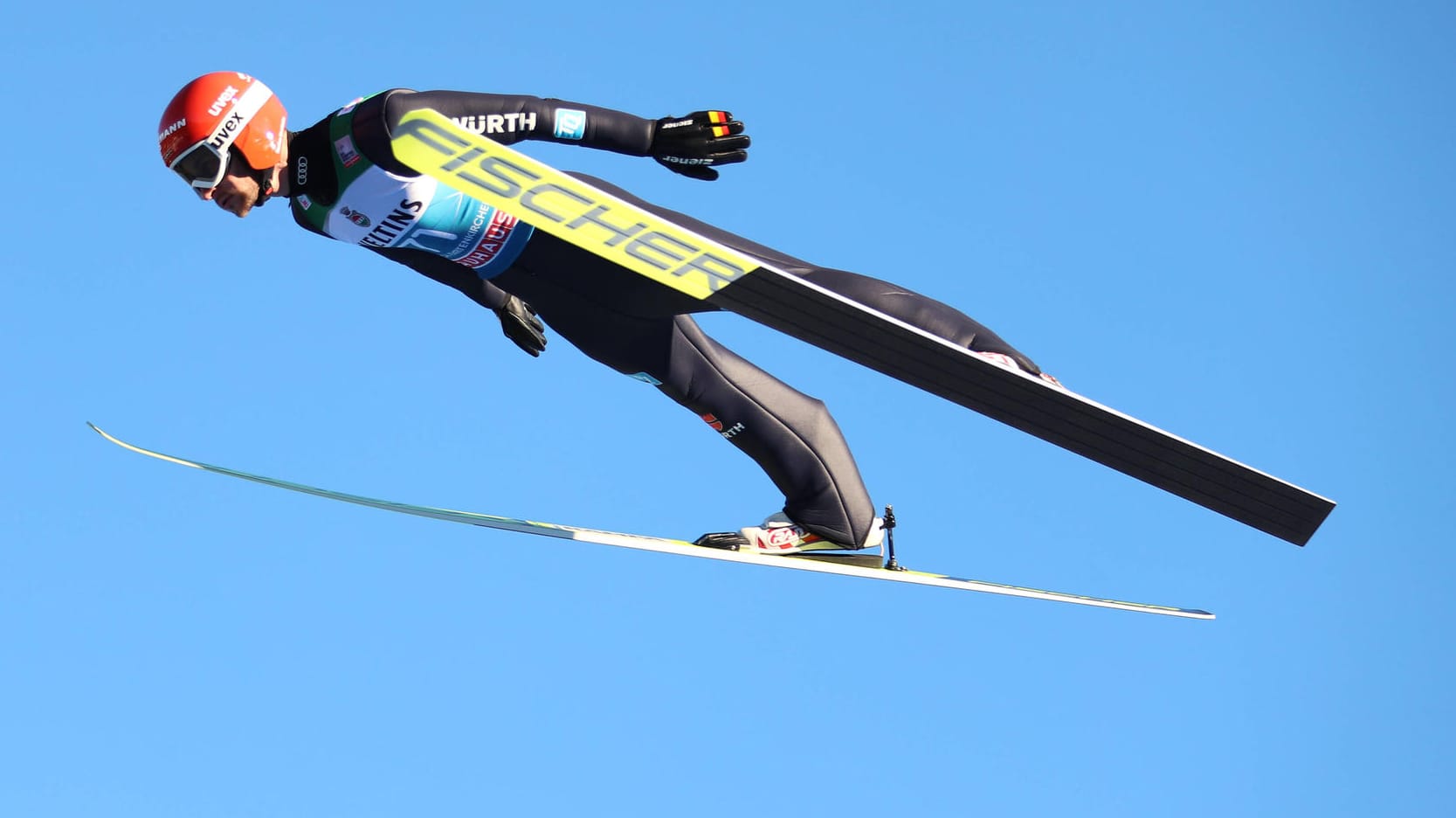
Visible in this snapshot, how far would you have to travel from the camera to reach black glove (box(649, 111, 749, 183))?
5.91m

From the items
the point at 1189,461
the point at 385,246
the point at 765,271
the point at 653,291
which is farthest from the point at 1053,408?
the point at 385,246

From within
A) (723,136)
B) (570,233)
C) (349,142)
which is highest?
(723,136)

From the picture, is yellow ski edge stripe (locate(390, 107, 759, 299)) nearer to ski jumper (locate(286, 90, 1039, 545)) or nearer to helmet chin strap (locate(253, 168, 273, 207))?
ski jumper (locate(286, 90, 1039, 545))

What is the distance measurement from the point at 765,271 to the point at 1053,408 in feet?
4.13

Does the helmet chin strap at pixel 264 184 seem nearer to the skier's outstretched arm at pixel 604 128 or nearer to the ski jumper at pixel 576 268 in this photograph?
the ski jumper at pixel 576 268

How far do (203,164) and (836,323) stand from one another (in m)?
2.43

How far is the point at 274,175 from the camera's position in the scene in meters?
5.82

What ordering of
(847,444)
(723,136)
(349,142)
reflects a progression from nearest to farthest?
1. (349,142)
2. (723,136)
3. (847,444)

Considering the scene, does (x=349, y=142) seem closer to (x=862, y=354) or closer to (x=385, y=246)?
(x=385, y=246)

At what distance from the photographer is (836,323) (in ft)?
17.9

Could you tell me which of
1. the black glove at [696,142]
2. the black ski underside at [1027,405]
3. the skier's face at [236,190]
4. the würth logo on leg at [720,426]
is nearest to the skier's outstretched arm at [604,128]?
the black glove at [696,142]

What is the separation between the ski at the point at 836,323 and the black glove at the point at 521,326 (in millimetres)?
1483

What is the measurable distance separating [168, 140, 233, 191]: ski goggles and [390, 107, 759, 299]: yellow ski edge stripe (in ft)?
2.51

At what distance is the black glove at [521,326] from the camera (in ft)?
22.8
